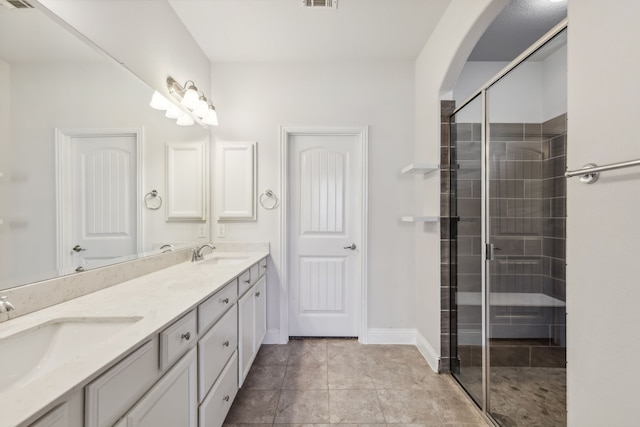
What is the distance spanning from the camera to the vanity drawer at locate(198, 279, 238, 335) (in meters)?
1.17

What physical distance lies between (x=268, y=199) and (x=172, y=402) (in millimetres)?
1751

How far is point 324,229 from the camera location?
2555mm

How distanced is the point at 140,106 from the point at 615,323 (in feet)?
7.74

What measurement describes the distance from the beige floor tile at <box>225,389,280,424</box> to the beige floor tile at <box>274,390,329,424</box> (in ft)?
0.16

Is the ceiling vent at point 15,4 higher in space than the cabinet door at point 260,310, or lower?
higher

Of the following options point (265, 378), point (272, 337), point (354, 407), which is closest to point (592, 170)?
point (354, 407)

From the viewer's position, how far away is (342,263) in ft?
8.42

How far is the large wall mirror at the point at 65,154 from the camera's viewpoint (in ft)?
3.05

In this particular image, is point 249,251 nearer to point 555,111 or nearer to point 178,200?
point 178,200

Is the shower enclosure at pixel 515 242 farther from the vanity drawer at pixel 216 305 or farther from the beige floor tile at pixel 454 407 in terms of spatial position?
the vanity drawer at pixel 216 305

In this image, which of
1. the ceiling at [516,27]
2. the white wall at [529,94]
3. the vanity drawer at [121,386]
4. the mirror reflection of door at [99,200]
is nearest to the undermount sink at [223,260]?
the mirror reflection of door at [99,200]

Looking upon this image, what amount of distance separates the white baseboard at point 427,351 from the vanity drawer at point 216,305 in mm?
1636

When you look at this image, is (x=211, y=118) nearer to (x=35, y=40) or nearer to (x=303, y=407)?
(x=35, y=40)

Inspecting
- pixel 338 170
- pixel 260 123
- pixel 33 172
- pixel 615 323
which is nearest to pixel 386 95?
pixel 338 170
